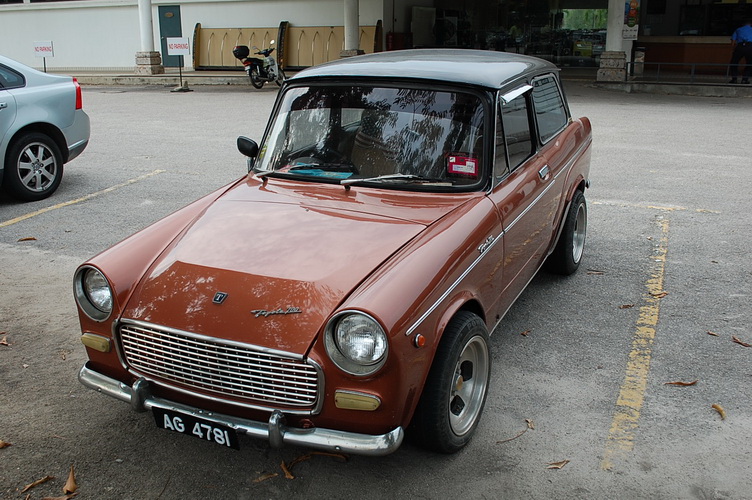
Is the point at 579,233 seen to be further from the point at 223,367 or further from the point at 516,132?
the point at 223,367

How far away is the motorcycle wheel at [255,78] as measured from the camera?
20.4 m

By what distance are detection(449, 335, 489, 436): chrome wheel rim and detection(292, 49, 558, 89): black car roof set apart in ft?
5.10

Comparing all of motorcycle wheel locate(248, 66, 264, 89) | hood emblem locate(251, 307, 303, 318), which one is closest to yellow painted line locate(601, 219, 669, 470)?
hood emblem locate(251, 307, 303, 318)

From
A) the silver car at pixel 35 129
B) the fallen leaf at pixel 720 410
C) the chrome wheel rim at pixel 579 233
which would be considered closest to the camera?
the fallen leaf at pixel 720 410

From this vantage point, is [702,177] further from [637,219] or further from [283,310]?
[283,310]

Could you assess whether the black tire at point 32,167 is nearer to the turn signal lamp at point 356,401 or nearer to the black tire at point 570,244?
the black tire at point 570,244

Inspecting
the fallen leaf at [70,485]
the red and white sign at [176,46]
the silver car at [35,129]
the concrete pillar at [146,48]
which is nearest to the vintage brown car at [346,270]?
the fallen leaf at [70,485]

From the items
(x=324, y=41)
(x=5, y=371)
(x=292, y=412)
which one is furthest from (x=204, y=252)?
(x=324, y=41)

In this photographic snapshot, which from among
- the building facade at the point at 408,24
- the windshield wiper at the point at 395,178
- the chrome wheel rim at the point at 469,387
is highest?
the building facade at the point at 408,24

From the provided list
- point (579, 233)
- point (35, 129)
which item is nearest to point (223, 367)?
point (579, 233)

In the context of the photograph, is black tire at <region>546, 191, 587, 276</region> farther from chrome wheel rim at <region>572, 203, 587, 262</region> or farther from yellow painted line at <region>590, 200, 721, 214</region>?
yellow painted line at <region>590, 200, 721, 214</region>

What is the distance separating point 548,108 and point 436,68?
4.34ft

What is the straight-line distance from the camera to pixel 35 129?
776cm

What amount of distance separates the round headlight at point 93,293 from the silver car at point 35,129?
482 centimetres
